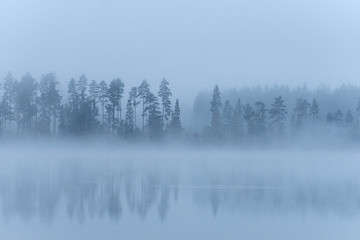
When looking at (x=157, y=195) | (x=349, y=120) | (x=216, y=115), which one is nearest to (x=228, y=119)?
(x=216, y=115)

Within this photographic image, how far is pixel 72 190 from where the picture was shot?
17.3m

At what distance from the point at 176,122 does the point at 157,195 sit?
25529 mm

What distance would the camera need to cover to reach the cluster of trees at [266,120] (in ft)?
140

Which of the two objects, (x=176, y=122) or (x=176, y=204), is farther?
(x=176, y=122)

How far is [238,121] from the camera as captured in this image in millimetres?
43031

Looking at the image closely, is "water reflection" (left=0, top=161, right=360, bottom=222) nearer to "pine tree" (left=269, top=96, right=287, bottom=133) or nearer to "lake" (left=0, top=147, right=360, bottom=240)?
Result: "lake" (left=0, top=147, right=360, bottom=240)

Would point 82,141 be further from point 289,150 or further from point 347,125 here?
point 347,125

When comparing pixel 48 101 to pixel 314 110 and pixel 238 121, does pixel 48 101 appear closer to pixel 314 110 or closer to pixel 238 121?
pixel 238 121

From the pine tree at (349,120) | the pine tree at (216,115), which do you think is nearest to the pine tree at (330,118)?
the pine tree at (349,120)

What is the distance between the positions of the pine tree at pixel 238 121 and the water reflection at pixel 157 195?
65.2 feet

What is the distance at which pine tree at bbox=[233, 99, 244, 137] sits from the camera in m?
42.8

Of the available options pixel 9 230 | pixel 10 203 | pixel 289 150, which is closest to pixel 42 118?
pixel 289 150

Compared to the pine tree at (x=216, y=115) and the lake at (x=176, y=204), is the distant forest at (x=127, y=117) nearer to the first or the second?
the pine tree at (x=216, y=115)

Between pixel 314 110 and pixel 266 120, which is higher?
pixel 314 110
